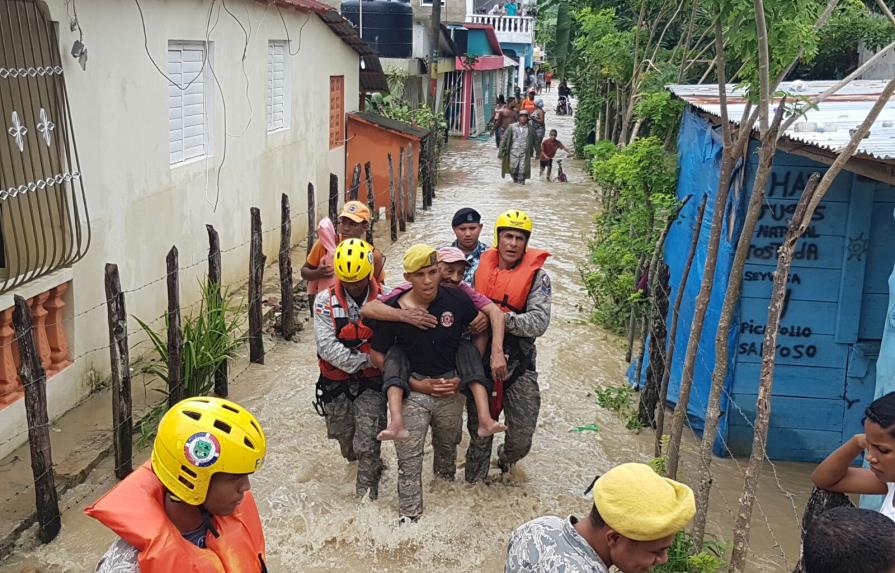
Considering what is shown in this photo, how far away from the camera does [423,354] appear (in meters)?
5.28

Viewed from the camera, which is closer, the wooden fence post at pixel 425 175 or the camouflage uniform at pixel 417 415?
the camouflage uniform at pixel 417 415

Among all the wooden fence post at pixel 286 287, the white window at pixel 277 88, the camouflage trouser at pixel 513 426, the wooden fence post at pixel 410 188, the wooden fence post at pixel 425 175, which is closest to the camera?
the camouflage trouser at pixel 513 426

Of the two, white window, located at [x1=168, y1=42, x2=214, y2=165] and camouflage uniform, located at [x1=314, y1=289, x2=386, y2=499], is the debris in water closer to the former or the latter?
camouflage uniform, located at [x1=314, y1=289, x2=386, y2=499]

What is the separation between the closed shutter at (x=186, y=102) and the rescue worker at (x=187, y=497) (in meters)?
6.95

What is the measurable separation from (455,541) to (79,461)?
8.48 ft

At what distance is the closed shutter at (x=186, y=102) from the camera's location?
945 cm

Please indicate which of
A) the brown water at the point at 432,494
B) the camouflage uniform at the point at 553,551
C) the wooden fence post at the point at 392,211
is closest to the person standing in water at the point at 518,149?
the wooden fence post at the point at 392,211

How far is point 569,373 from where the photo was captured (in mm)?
9062

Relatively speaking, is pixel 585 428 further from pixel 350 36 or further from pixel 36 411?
pixel 350 36

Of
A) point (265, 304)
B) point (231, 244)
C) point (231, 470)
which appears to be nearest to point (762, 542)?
point (231, 470)

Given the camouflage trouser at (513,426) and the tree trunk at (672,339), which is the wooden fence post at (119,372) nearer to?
the camouflage trouser at (513,426)

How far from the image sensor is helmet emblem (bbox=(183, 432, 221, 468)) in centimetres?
270

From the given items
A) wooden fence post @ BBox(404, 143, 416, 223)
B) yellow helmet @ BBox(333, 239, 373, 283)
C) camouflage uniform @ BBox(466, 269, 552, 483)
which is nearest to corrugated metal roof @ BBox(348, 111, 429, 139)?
wooden fence post @ BBox(404, 143, 416, 223)

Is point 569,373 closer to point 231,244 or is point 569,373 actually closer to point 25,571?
point 231,244
